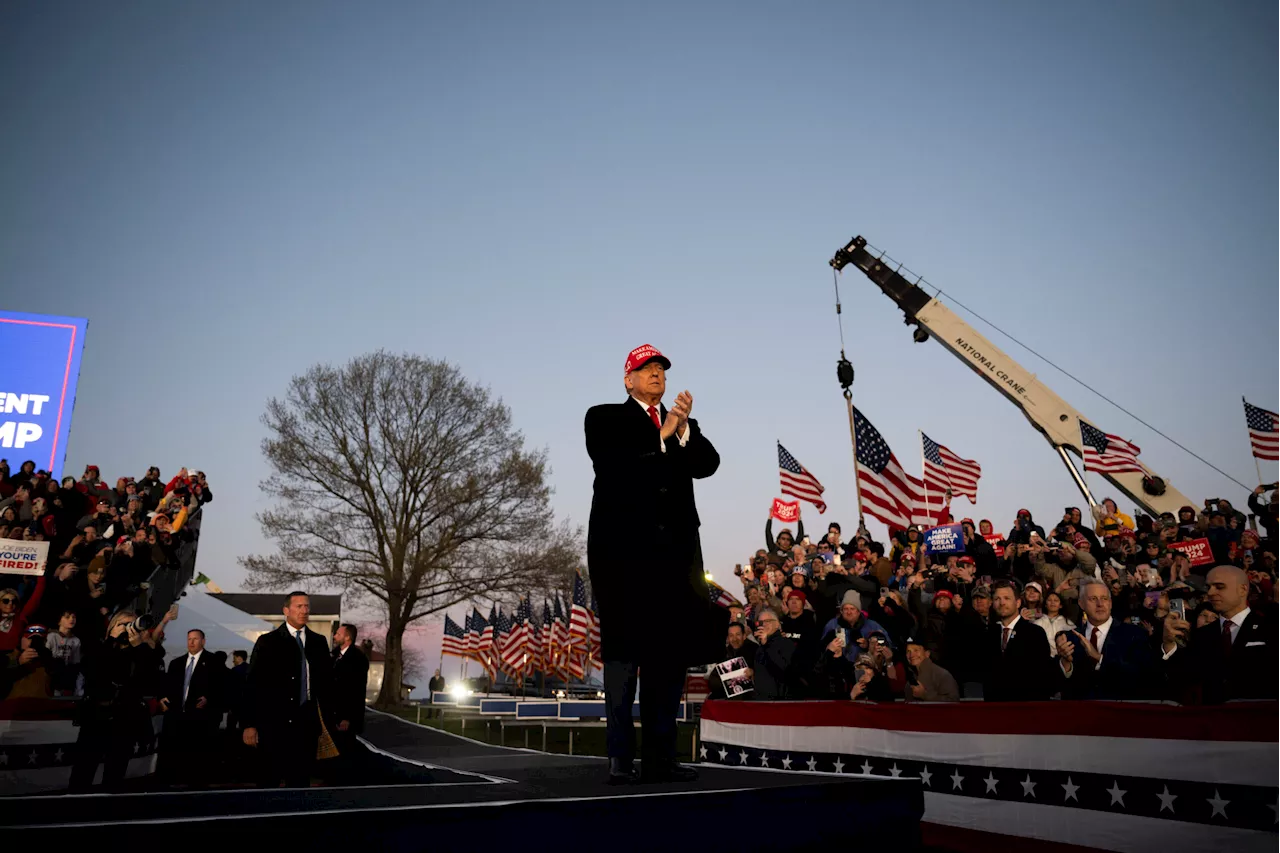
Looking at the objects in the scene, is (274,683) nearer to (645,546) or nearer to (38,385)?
(645,546)

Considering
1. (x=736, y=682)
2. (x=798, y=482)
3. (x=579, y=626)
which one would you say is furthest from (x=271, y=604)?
(x=736, y=682)

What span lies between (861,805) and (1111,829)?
3321 mm

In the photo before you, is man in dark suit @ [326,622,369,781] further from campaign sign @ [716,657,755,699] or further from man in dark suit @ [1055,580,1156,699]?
man in dark suit @ [1055,580,1156,699]

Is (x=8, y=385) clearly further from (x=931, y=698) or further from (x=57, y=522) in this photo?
(x=931, y=698)

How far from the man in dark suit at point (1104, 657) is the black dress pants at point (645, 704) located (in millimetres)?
4467

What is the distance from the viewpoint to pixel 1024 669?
23.6ft

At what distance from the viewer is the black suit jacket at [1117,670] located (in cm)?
648

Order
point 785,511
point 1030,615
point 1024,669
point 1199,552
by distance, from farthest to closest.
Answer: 1. point 785,511
2. point 1199,552
3. point 1030,615
4. point 1024,669

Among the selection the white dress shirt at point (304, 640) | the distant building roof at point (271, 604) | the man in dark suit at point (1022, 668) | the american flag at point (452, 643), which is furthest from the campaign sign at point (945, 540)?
the distant building roof at point (271, 604)

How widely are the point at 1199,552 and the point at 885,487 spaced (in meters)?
7.63

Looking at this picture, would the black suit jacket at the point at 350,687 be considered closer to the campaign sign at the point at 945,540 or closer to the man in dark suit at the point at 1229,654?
the man in dark suit at the point at 1229,654

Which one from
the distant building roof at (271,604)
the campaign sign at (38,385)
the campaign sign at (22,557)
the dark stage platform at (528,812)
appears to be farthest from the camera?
the distant building roof at (271,604)

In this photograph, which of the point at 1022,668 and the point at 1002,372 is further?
the point at 1002,372

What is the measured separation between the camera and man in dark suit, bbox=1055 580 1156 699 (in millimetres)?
6523
